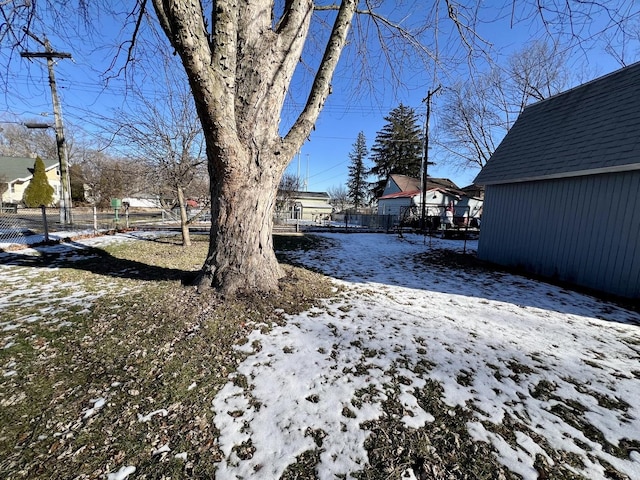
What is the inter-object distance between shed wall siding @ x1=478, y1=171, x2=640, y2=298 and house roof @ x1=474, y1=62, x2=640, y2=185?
0.34 meters

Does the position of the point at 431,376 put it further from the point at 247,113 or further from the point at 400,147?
the point at 400,147

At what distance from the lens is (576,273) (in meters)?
6.17

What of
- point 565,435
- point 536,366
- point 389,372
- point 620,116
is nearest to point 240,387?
point 389,372

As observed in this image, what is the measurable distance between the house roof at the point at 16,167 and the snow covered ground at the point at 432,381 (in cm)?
3842

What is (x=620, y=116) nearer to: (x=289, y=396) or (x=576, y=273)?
(x=576, y=273)

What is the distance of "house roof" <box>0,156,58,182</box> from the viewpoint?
93.8 feet

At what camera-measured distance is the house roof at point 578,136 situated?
18.4 ft

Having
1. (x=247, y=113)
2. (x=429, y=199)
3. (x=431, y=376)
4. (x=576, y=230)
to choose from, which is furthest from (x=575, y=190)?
(x=429, y=199)

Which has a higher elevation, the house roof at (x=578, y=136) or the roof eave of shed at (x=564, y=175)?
the house roof at (x=578, y=136)

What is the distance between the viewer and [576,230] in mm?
6223

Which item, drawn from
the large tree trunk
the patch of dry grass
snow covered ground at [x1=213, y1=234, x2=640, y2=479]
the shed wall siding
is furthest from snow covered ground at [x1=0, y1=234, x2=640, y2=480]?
the shed wall siding

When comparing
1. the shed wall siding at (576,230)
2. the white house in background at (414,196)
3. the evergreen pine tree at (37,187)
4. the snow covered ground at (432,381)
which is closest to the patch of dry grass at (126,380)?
the snow covered ground at (432,381)

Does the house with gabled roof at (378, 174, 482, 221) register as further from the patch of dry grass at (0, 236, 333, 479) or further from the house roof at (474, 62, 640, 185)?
the patch of dry grass at (0, 236, 333, 479)

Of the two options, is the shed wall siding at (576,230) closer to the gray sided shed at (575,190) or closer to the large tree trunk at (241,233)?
the gray sided shed at (575,190)
